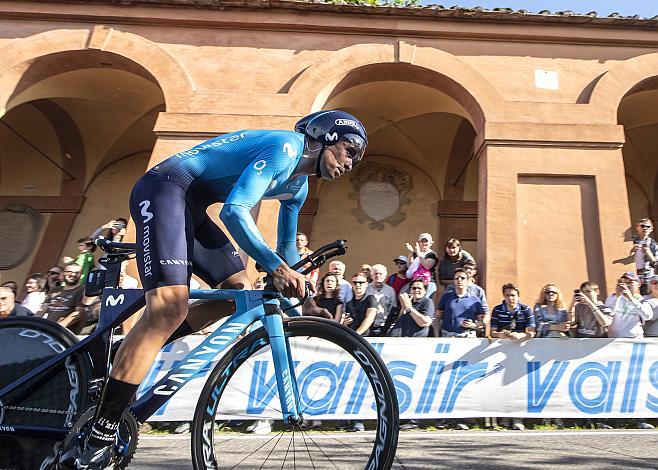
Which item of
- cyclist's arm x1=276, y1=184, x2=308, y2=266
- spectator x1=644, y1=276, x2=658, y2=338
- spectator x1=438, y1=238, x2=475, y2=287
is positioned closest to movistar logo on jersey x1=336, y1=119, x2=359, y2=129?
cyclist's arm x1=276, y1=184, x2=308, y2=266

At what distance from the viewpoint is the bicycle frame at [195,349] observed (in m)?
2.39

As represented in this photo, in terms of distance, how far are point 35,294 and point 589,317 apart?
7.10 meters

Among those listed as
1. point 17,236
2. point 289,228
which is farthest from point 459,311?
point 17,236

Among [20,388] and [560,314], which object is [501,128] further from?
[20,388]

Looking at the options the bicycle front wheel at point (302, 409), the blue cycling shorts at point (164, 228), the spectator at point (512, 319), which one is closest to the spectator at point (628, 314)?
the spectator at point (512, 319)

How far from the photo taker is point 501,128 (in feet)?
32.3

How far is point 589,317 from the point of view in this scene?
22.6 feet

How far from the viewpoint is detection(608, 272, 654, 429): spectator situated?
6457 mm

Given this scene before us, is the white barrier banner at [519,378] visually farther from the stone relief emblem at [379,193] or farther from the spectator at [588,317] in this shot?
the stone relief emblem at [379,193]

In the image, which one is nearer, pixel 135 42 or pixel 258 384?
pixel 258 384

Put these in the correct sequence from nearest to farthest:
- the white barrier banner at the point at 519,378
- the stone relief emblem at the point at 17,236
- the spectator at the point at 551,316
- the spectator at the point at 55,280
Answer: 1. the white barrier banner at the point at 519,378
2. the spectator at the point at 551,316
3. the spectator at the point at 55,280
4. the stone relief emblem at the point at 17,236

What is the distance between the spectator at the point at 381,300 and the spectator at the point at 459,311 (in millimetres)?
599

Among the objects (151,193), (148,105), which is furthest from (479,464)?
(148,105)

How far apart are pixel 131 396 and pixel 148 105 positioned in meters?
12.0
